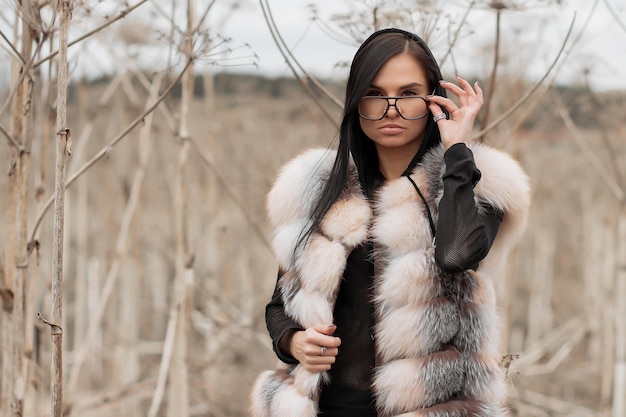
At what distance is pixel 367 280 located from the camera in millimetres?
1613

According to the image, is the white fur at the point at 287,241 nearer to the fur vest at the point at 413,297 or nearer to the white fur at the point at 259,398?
the fur vest at the point at 413,297

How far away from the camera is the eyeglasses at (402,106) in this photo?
1.60m

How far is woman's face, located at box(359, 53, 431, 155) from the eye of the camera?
1597 millimetres

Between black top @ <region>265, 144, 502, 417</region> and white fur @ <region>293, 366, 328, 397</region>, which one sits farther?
white fur @ <region>293, 366, 328, 397</region>

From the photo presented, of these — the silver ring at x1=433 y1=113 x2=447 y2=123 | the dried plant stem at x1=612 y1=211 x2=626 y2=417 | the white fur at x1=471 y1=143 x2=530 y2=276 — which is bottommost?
the dried plant stem at x1=612 y1=211 x2=626 y2=417

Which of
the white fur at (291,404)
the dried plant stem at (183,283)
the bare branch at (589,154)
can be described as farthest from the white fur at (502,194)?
the bare branch at (589,154)

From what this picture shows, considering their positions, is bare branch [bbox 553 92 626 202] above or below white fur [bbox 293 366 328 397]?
above

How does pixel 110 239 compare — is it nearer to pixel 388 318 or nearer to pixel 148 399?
pixel 148 399

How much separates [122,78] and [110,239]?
66.0 inches

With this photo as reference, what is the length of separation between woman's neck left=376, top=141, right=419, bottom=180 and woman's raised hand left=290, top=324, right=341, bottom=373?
15.3 inches

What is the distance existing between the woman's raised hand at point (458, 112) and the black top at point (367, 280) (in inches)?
1.6

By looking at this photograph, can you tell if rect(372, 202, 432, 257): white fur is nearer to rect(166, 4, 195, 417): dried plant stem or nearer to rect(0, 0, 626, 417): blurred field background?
rect(0, 0, 626, 417): blurred field background

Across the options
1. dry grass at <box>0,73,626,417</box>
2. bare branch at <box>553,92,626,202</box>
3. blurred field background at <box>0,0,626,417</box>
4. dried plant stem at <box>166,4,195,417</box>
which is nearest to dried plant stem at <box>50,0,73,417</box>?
blurred field background at <box>0,0,626,417</box>

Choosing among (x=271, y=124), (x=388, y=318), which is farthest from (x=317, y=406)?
(x=271, y=124)
